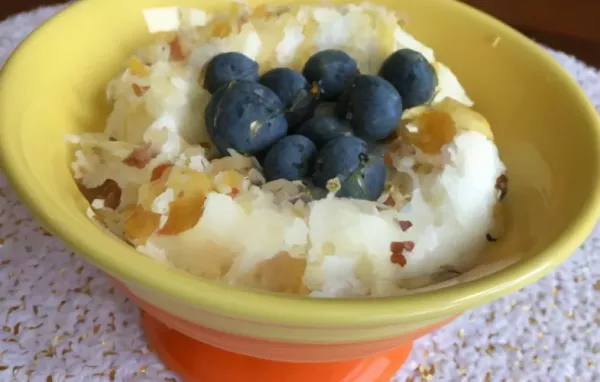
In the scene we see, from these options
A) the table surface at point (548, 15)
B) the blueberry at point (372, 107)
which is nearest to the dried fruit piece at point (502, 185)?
the blueberry at point (372, 107)

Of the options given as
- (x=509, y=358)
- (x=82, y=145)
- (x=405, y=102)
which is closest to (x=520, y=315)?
(x=509, y=358)

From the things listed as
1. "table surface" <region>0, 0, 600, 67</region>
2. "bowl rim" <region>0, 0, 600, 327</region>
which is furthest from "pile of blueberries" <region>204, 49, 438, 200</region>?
"table surface" <region>0, 0, 600, 67</region>

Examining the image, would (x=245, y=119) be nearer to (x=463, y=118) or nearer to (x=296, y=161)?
(x=296, y=161)

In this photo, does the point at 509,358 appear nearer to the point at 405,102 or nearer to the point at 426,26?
the point at 405,102

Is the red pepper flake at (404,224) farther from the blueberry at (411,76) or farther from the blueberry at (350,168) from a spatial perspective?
the blueberry at (411,76)

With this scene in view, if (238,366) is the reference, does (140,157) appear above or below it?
above

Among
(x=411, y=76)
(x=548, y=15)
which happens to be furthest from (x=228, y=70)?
(x=548, y=15)
